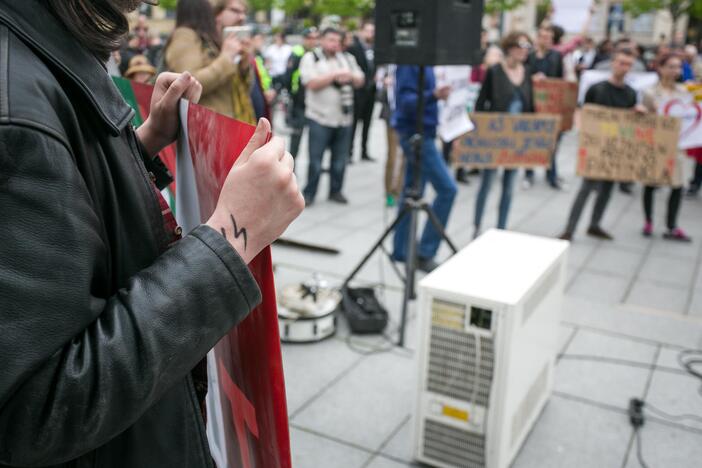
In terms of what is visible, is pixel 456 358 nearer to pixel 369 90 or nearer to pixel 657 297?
pixel 657 297

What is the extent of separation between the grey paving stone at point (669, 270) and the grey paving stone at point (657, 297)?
0.56 feet

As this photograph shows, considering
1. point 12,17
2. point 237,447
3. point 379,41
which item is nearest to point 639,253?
point 379,41

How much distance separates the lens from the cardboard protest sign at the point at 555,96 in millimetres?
8227

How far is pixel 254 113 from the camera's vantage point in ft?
14.0

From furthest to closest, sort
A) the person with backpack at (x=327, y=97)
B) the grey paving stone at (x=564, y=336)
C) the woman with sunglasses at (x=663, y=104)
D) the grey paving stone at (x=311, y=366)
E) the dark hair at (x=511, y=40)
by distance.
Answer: the person with backpack at (x=327, y=97), the woman with sunglasses at (x=663, y=104), the dark hair at (x=511, y=40), the grey paving stone at (x=564, y=336), the grey paving stone at (x=311, y=366)

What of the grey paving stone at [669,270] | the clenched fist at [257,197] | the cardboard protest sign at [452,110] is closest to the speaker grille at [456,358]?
the clenched fist at [257,197]

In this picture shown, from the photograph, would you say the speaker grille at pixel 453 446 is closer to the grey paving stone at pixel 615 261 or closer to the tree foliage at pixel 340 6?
the grey paving stone at pixel 615 261

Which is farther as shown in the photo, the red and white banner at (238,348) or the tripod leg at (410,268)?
the tripod leg at (410,268)

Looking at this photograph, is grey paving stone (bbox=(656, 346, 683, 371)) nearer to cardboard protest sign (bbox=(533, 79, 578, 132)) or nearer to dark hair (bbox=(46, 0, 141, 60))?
dark hair (bbox=(46, 0, 141, 60))

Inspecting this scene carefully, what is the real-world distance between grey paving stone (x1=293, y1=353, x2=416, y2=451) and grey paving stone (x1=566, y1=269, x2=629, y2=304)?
1.96m

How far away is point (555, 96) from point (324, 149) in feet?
9.61

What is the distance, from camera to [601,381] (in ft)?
12.5

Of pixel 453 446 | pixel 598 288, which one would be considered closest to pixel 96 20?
pixel 453 446

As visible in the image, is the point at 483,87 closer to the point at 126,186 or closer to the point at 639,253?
the point at 639,253
